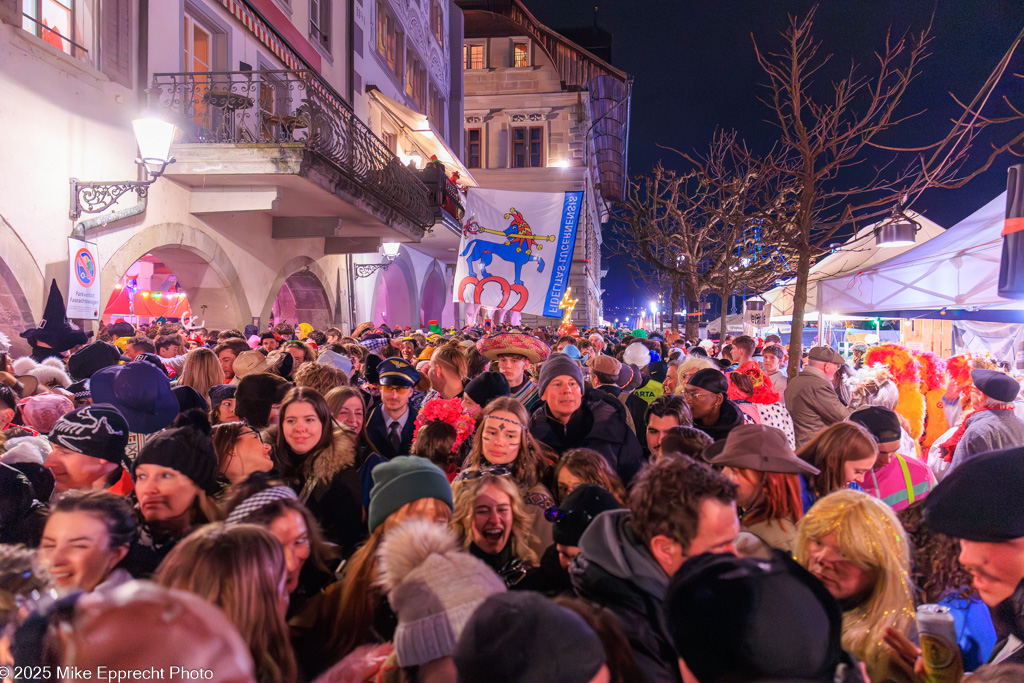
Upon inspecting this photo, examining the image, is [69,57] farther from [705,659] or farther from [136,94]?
[705,659]

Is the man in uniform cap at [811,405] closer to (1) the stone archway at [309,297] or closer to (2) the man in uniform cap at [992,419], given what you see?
(2) the man in uniform cap at [992,419]

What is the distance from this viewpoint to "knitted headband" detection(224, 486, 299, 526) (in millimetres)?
2064

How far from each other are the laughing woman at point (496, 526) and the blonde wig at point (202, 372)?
11.0 feet

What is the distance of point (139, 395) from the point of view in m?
3.70

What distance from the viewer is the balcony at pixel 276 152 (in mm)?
9297

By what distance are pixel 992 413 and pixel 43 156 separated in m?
10.2

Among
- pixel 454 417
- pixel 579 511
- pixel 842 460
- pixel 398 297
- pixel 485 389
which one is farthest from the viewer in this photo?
pixel 398 297

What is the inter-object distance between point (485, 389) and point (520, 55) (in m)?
35.2

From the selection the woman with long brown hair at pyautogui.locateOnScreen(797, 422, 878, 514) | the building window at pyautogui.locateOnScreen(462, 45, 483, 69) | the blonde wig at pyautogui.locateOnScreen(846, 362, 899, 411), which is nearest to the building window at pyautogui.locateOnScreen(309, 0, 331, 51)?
the blonde wig at pyautogui.locateOnScreen(846, 362, 899, 411)

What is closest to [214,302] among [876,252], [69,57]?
[69,57]

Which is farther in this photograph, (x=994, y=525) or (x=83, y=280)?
(x=83, y=280)

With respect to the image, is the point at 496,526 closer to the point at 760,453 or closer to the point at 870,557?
the point at 760,453

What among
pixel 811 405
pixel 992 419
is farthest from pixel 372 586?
pixel 811 405

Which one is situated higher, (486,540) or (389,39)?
(389,39)
